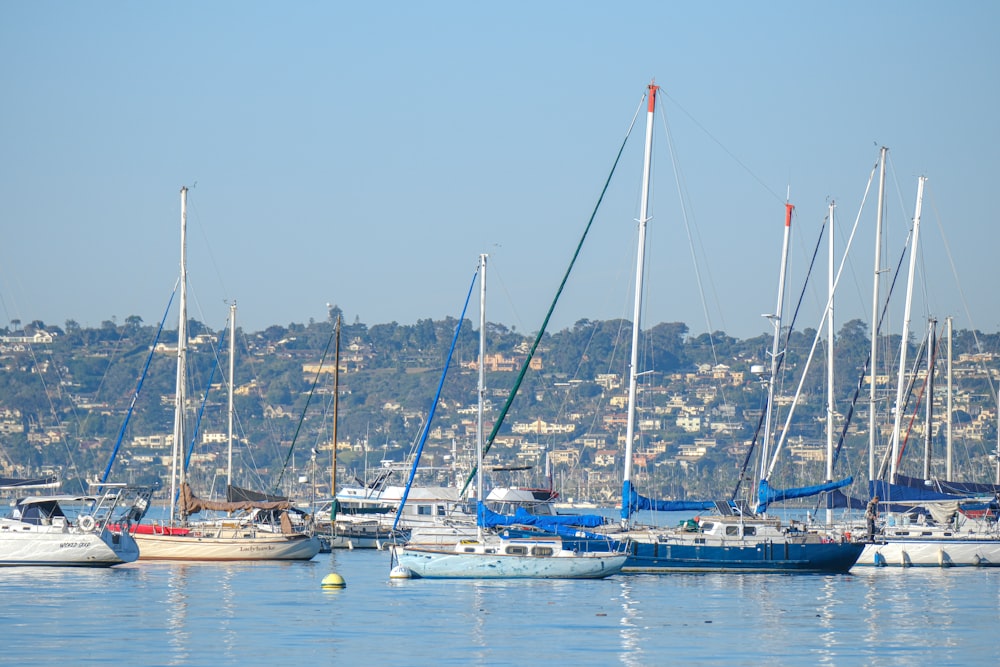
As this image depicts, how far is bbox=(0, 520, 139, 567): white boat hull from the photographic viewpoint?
52.8 metres

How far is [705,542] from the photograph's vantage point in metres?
51.4

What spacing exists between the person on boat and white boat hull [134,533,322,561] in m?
19.7

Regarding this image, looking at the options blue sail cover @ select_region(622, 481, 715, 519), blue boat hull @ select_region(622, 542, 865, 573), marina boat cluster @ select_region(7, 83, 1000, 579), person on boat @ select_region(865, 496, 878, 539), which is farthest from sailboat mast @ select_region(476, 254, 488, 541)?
person on boat @ select_region(865, 496, 878, 539)

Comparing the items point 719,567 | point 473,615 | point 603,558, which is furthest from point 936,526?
point 473,615

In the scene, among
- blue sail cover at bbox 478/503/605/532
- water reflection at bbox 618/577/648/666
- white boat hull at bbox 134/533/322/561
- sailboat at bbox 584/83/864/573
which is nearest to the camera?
water reflection at bbox 618/577/648/666

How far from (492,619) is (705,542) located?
1320 cm

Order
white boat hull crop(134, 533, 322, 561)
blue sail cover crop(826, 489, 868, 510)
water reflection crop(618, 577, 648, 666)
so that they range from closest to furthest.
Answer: water reflection crop(618, 577, 648, 666) → white boat hull crop(134, 533, 322, 561) → blue sail cover crop(826, 489, 868, 510)

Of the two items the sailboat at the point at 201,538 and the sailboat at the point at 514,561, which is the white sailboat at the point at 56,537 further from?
the sailboat at the point at 514,561

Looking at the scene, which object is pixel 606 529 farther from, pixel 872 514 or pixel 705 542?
pixel 872 514

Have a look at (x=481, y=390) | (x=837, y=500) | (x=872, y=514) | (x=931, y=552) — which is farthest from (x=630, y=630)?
(x=931, y=552)

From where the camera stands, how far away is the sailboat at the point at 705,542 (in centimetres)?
5062

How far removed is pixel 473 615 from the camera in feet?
134

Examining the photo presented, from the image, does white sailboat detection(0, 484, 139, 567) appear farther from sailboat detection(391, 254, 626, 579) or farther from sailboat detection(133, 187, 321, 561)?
sailboat detection(391, 254, 626, 579)

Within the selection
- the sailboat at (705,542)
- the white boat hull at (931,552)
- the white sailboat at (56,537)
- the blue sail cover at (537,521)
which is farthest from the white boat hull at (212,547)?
the white boat hull at (931,552)
